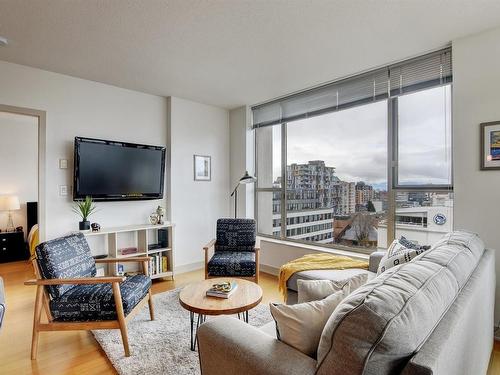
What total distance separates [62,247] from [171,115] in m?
2.38

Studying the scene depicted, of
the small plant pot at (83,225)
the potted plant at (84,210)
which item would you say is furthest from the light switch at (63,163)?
the small plant pot at (83,225)

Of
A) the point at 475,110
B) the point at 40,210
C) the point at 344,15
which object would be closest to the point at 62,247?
the point at 40,210

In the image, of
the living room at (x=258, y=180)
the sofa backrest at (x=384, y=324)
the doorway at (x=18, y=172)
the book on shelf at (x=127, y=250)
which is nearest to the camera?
the sofa backrest at (x=384, y=324)

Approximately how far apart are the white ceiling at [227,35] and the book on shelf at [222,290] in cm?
209

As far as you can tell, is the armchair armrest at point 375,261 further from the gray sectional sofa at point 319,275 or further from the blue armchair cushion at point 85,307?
the blue armchair cushion at point 85,307

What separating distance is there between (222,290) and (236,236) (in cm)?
155

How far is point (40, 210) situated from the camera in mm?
3189

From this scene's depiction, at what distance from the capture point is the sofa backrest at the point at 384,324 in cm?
78

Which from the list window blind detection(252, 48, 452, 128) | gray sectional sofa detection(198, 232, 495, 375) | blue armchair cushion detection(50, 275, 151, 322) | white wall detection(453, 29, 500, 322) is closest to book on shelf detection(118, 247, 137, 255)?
blue armchair cushion detection(50, 275, 151, 322)

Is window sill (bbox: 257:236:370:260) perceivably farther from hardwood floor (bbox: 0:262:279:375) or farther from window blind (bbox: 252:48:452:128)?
window blind (bbox: 252:48:452:128)

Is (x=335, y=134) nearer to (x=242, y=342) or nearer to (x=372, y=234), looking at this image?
(x=372, y=234)

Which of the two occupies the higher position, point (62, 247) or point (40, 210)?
point (40, 210)

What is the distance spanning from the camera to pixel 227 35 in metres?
2.50

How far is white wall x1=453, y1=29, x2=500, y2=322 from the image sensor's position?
2.39 metres
